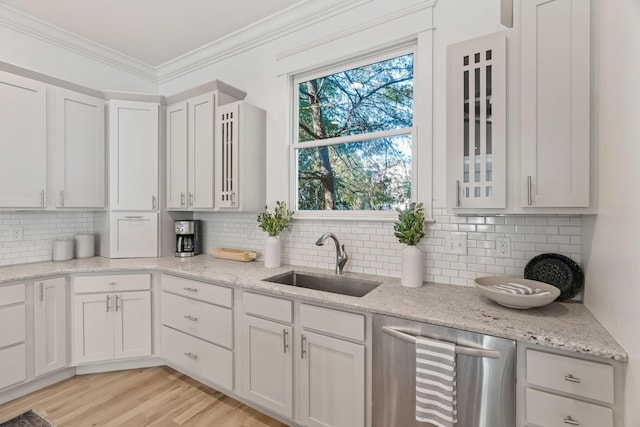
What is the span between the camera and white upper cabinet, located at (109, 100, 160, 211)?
2.93m

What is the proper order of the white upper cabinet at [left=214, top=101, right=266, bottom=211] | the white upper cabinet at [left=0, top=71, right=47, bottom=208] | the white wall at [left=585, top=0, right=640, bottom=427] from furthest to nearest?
the white upper cabinet at [left=214, top=101, right=266, bottom=211] → the white upper cabinet at [left=0, top=71, right=47, bottom=208] → the white wall at [left=585, top=0, right=640, bottom=427]

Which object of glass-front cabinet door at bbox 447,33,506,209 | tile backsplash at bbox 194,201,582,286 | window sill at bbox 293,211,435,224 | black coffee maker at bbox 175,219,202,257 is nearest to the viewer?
glass-front cabinet door at bbox 447,33,506,209

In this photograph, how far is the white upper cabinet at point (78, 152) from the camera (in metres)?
2.66

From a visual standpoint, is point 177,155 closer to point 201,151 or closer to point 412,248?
point 201,151

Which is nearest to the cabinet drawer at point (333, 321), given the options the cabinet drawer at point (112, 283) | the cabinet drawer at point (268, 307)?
the cabinet drawer at point (268, 307)

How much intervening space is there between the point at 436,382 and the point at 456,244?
891 mm

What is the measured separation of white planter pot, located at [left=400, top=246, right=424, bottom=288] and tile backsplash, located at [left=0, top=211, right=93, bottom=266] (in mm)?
3171

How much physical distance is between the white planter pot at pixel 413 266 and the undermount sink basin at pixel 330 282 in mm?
227

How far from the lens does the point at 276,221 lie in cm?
254

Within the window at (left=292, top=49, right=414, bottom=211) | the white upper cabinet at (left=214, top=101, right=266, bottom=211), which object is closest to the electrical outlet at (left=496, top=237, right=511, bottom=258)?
the window at (left=292, top=49, right=414, bottom=211)

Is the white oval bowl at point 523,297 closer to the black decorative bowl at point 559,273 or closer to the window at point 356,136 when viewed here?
the black decorative bowl at point 559,273

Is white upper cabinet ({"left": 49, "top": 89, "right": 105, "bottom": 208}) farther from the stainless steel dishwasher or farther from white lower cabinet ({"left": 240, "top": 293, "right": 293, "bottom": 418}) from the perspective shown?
the stainless steel dishwasher

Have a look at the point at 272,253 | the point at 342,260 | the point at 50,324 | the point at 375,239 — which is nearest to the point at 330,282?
the point at 342,260

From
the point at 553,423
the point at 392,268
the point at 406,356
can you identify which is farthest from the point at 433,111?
the point at 553,423
